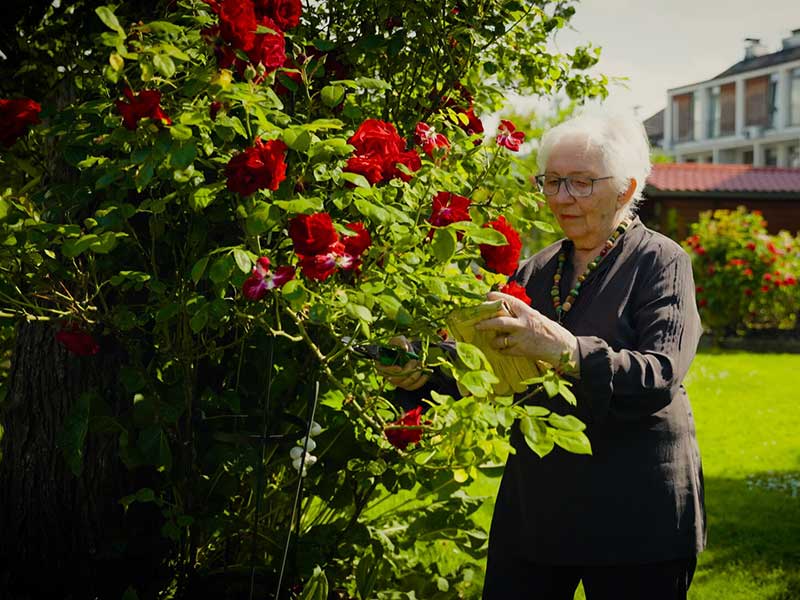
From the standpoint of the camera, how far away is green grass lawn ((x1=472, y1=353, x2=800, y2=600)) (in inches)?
181

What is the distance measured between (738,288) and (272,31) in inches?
589

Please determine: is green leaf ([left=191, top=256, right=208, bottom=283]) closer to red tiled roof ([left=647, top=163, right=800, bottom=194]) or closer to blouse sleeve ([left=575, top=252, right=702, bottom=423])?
blouse sleeve ([left=575, top=252, right=702, bottom=423])

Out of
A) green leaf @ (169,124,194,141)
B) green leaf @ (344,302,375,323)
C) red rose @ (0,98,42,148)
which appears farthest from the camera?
red rose @ (0,98,42,148)

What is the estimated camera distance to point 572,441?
202cm

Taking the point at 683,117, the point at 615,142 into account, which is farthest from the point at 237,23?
the point at 683,117

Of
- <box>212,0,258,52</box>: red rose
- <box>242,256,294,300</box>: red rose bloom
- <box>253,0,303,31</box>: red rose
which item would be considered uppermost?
<box>253,0,303,31</box>: red rose

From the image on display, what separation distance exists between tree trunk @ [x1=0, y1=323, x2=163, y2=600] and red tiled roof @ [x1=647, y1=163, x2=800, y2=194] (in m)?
22.2

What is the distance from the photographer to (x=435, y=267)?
2236 millimetres

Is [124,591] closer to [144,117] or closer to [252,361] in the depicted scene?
[252,361]

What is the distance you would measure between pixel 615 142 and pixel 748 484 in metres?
4.54

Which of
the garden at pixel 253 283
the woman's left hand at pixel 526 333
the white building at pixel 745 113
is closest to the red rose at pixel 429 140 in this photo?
the garden at pixel 253 283

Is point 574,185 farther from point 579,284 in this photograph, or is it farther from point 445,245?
point 445,245

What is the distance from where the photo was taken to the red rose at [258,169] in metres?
1.94

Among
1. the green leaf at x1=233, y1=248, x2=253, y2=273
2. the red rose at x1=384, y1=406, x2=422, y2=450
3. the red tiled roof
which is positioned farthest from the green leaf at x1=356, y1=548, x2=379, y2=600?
the red tiled roof
